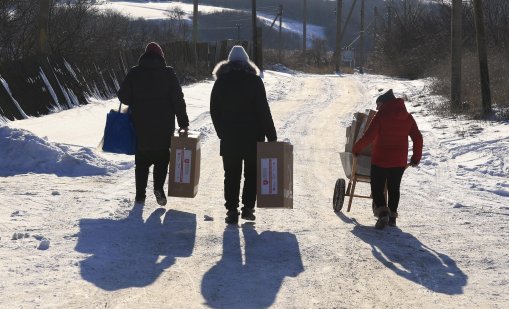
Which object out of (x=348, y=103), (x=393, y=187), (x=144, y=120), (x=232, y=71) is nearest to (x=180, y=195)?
(x=144, y=120)

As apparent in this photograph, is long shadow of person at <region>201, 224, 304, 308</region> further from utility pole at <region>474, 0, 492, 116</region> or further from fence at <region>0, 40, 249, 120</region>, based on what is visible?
utility pole at <region>474, 0, 492, 116</region>

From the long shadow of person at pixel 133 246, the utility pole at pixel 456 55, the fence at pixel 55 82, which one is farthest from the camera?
the utility pole at pixel 456 55

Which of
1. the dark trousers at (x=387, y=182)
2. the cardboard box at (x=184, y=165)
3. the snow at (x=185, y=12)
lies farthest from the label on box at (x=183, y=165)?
the snow at (x=185, y=12)

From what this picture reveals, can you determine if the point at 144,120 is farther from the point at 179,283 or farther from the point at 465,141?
the point at 465,141

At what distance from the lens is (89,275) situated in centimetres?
620

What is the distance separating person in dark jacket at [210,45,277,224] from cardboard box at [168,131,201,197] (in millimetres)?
644

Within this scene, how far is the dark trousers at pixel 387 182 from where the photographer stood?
8430mm

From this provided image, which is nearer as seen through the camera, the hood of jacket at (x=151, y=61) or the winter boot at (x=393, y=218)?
the winter boot at (x=393, y=218)

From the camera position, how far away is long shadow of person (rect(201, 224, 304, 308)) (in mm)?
5793

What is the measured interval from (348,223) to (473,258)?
1.80 meters

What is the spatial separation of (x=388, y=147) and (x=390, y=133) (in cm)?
15

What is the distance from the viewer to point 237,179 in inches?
330

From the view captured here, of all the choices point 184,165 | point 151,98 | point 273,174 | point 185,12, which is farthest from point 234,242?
point 185,12

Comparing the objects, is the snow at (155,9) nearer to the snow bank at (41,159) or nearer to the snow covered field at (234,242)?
the snow bank at (41,159)
